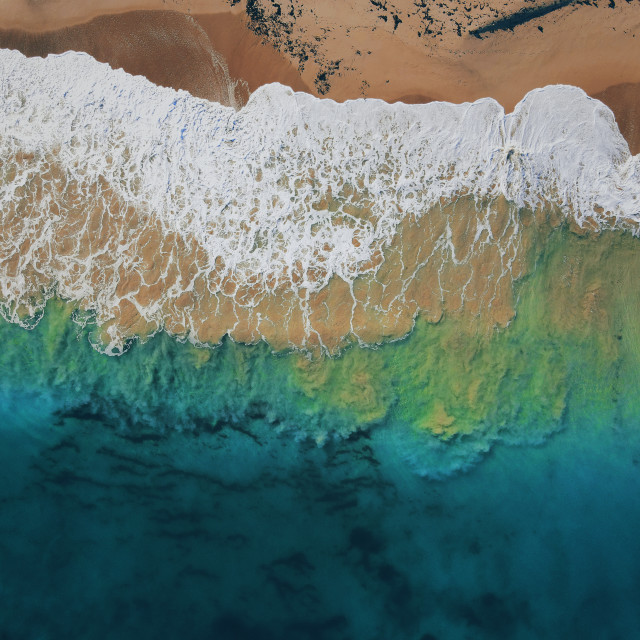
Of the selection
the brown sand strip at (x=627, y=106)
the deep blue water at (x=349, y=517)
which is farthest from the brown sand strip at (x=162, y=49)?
the brown sand strip at (x=627, y=106)

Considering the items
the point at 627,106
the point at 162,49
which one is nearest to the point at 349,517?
the point at 627,106

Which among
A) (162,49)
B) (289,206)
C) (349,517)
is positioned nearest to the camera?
(289,206)

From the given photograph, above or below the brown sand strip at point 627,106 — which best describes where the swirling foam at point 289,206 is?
below

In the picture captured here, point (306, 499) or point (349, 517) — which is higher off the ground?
point (306, 499)

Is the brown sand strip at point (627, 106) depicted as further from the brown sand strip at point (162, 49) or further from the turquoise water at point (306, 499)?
the brown sand strip at point (162, 49)

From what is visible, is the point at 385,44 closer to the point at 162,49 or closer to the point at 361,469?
the point at 162,49

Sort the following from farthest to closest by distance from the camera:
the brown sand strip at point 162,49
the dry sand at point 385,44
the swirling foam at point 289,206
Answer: the brown sand strip at point 162,49 < the dry sand at point 385,44 < the swirling foam at point 289,206

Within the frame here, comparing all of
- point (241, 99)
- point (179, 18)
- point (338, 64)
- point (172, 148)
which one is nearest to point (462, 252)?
point (338, 64)
